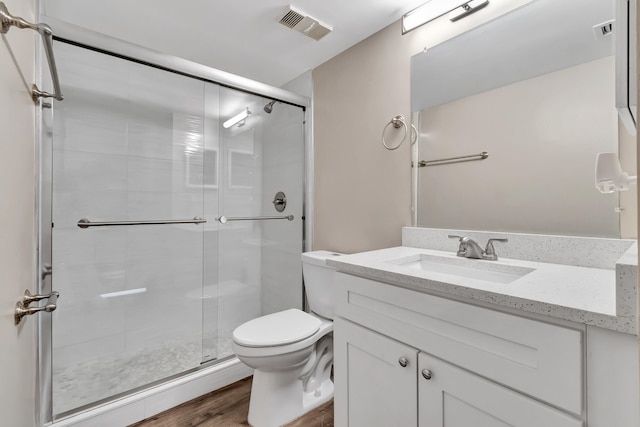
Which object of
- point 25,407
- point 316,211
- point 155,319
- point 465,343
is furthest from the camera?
point 316,211

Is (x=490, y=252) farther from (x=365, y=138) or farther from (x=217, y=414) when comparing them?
(x=217, y=414)

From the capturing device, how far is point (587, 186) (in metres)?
1.03

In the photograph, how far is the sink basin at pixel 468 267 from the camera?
1032 mm

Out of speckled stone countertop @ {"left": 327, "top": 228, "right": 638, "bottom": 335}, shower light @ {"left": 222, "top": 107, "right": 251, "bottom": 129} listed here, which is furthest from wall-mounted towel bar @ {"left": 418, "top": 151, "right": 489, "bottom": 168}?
shower light @ {"left": 222, "top": 107, "right": 251, "bottom": 129}

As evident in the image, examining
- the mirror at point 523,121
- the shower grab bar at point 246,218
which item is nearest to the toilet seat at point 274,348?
the mirror at point 523,121

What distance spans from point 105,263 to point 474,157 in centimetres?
221

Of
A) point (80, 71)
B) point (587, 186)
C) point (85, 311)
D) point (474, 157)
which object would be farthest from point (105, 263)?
point (587, 186)

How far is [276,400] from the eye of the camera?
1446mm

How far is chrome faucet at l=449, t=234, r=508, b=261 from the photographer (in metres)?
1.16

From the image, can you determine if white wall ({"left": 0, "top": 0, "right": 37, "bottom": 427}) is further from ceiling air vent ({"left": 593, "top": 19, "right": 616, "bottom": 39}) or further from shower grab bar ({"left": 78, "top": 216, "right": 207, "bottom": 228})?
ceiling air vent ({"left": 593, "top": 19, "right": 616, "bottom": 39})

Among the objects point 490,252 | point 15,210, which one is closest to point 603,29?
point 490,252

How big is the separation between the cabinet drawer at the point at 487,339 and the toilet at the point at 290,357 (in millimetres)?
535

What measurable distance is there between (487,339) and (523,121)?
910mm

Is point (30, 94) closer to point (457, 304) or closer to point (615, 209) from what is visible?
point (457, 304)
